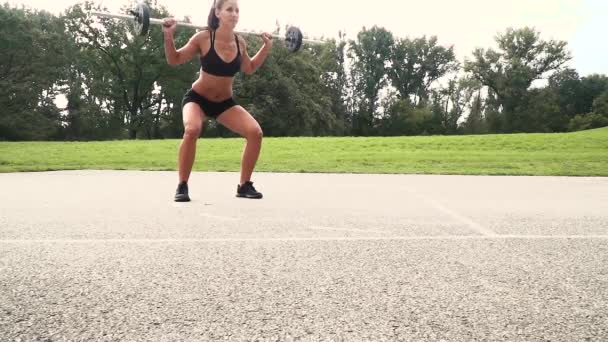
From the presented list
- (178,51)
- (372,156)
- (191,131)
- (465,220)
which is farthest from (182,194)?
(372,156)

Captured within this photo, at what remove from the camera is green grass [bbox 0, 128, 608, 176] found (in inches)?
464

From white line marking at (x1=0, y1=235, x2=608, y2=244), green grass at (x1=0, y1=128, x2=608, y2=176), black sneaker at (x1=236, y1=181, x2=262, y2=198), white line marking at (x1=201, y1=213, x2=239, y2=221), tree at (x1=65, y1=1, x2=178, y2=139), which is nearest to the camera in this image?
white line marking at (x1=0, y1=235, x2=608, y2=244)

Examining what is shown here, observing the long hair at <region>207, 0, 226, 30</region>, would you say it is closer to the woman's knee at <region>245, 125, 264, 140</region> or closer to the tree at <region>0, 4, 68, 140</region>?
the woman's knee at <region>245, 125, 264, 140</region>

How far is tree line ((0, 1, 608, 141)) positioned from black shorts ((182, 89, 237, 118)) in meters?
34.5

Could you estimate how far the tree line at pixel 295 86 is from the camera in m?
40.2

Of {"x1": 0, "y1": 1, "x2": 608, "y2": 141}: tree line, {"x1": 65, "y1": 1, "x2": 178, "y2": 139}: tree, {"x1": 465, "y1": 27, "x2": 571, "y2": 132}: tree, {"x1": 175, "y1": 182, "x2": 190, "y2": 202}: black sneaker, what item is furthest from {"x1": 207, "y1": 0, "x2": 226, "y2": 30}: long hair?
{"x1": 465, "y1": 27, "x2": 571, "y2": 132}: tree

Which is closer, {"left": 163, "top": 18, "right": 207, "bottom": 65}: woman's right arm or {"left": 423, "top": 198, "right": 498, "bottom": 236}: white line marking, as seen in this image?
{"left": 423, "top": 198, "right": 498, "bottom": 236}: white line marking

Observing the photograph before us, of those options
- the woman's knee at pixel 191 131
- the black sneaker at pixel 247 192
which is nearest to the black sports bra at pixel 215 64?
the woman's knee at pixel 191 131

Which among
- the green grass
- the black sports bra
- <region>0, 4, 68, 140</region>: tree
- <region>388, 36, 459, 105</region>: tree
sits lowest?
the green grass

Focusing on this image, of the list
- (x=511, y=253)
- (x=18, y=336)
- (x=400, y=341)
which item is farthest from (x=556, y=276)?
(x=18, y=336)

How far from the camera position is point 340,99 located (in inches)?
2411

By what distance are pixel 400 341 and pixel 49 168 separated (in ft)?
35.9

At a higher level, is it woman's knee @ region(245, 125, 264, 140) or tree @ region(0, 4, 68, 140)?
tree @ region(0, 4, 68, 140)

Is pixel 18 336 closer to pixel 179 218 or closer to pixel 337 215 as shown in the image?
pixel 179 218
